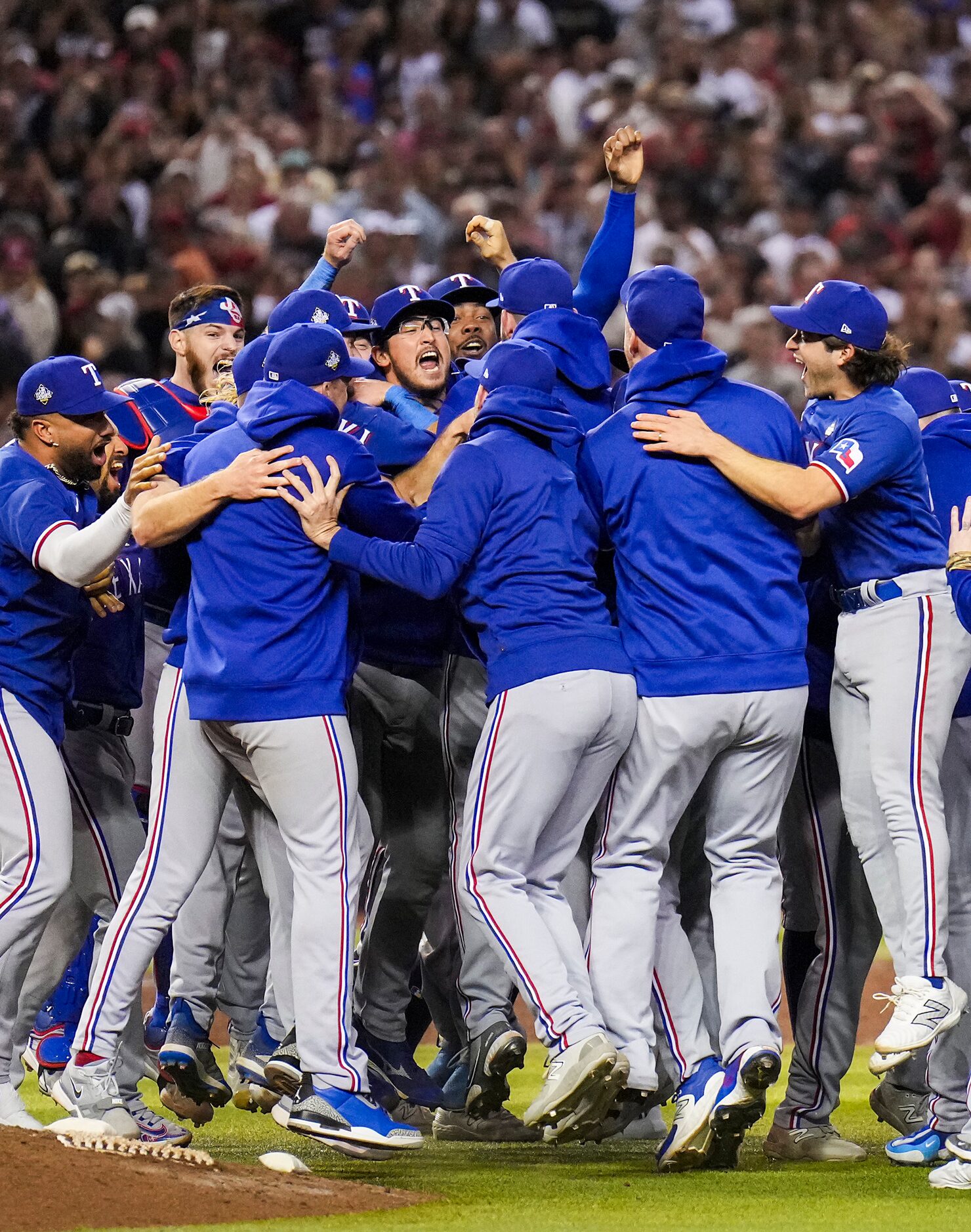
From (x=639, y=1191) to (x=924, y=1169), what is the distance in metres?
0.92

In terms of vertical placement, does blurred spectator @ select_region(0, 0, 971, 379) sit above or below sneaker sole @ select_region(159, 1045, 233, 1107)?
above

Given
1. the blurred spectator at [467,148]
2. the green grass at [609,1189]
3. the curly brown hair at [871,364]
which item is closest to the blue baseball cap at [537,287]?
the curly brown hair at [871,364]

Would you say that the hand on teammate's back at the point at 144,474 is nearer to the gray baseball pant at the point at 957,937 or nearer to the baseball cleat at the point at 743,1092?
the baseball cleat at the point at 743,1092

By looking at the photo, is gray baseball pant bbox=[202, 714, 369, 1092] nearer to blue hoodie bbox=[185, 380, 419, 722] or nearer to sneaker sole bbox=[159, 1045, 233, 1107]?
blue hoodie bbox=[185, 380, 419, 722]

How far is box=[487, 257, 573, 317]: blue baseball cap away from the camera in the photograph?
5695 millimetres

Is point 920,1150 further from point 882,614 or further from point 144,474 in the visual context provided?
point 144,474

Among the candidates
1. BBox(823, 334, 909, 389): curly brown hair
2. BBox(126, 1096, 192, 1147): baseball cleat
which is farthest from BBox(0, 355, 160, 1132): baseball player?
BBox(823, 334, 909, 389): curly brown hair

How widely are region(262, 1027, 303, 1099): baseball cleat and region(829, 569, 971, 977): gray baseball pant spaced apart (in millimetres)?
1670

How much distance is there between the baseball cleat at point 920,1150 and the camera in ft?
17.0

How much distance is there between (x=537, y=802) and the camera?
16.1 feet

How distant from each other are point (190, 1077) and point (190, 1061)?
59 millimetres

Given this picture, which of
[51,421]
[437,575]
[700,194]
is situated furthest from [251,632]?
[700,194]

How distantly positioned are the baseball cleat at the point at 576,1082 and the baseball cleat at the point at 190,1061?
47.6 inches

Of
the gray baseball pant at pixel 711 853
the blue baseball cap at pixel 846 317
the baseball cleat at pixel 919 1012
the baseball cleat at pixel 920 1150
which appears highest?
the blue baseball cap at pixel 846 317
